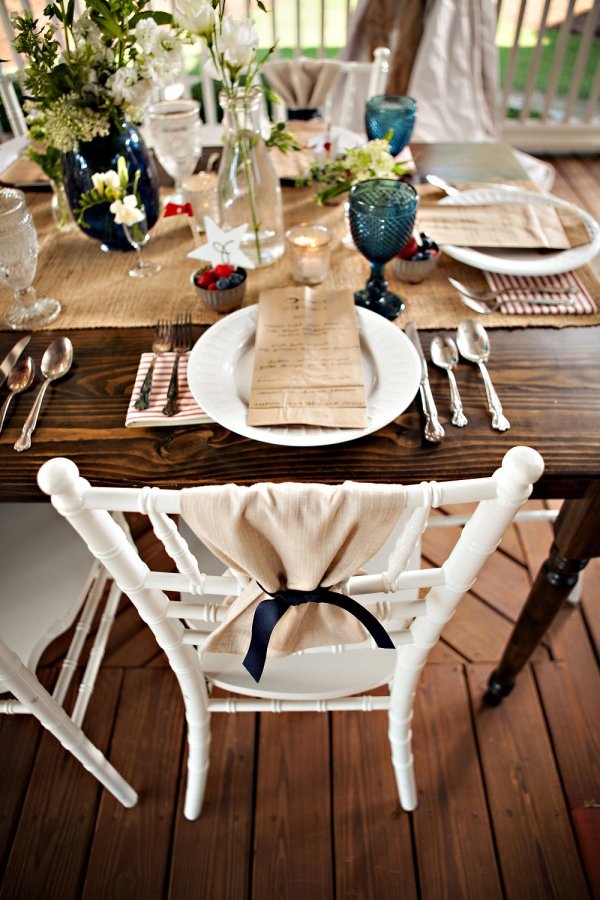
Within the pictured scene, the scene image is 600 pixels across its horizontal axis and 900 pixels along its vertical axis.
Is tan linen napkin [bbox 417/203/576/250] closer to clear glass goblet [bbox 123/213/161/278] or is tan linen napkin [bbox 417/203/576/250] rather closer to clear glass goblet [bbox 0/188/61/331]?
clear glass goblet [bbox 123/213/161/278]

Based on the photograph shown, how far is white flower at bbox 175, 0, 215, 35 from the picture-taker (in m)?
0.88

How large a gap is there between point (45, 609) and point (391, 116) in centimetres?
120

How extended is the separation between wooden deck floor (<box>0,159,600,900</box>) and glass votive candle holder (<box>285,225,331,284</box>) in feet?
2.97

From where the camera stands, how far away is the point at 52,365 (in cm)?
99

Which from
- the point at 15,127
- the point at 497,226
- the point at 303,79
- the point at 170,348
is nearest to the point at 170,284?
the point at 170,348

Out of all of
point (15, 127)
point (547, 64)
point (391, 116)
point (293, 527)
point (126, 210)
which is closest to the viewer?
point (293, 527)

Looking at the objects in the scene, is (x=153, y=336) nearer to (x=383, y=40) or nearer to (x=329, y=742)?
(x=329, y=742)

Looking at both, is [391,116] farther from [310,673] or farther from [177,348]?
[310,673]

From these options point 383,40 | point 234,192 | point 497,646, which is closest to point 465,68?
point 383,40

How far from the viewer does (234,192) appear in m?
1.17

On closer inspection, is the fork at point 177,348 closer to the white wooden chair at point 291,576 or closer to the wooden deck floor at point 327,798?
the white wooden chair at point 291,576

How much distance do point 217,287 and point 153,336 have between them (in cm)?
14

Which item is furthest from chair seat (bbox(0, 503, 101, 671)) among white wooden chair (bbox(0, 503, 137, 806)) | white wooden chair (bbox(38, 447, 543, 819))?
white wooden chair (bbox(38, 447, 543, 819))

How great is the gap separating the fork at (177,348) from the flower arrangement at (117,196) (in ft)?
0.65
